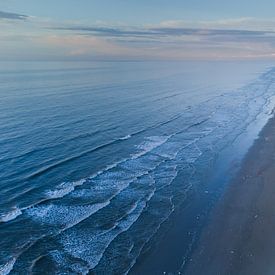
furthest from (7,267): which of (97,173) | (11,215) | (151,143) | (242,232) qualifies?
(151,143)

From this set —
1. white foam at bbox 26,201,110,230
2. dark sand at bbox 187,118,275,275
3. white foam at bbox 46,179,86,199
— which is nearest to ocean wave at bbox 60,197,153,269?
white foam at bbox 26,201,110,230

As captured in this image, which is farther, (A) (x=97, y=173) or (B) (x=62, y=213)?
(A) (x=97, y=173)

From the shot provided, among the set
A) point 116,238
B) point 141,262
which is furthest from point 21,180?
point 141,262

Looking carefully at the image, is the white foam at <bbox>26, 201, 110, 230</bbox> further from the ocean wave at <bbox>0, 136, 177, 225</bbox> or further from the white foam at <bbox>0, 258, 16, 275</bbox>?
the white foam at <bbox>0, 258, 16, 275</bbox>

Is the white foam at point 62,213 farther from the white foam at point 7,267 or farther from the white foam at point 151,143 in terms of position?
the white foam at point 151,143

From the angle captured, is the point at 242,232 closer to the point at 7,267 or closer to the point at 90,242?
the point at 90,242

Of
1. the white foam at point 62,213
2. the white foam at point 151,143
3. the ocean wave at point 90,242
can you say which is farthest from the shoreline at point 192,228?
the white foam at point 151,143

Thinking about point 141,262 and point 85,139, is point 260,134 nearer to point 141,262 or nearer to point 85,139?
point 85,139
